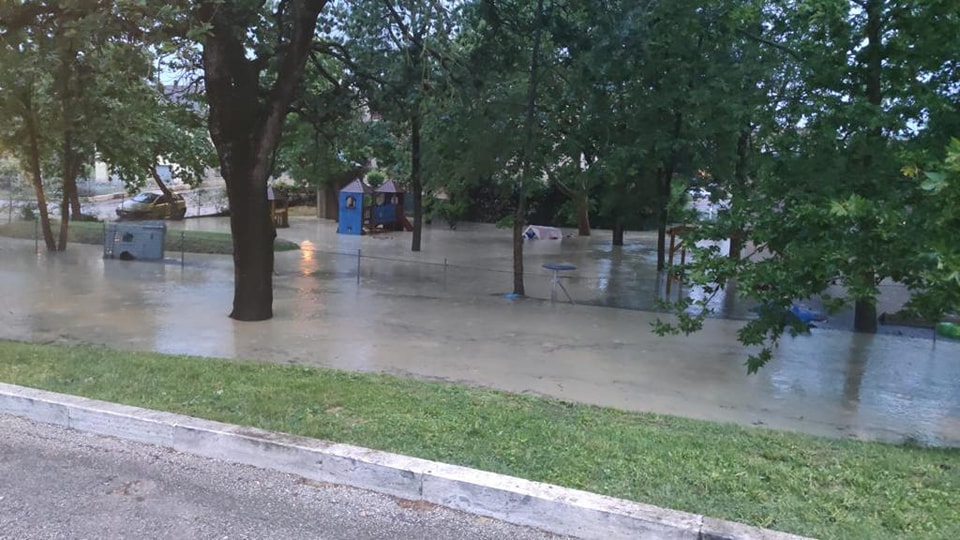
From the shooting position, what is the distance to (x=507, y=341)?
9.78 m

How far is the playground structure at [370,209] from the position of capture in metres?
27.1

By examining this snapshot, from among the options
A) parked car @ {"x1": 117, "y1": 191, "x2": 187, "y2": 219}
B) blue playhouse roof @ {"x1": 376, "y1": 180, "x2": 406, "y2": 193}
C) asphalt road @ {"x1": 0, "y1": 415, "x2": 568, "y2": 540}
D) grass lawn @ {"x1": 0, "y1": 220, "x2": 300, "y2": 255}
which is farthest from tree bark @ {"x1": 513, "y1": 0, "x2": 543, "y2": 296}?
parked car @ {"x1": 117, "y1": 191, "x2": 187, "y2": 219}

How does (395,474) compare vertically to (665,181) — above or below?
below

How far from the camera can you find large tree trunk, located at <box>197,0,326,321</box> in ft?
32.5

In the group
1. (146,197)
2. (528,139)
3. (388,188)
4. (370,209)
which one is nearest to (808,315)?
(528,139)

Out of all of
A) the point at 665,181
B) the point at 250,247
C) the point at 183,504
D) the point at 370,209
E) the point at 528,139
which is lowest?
the point at 183,504

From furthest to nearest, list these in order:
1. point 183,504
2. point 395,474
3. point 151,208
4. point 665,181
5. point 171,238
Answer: point 151,208
point 171,238
point 665,181
point 395,474
point 183,504

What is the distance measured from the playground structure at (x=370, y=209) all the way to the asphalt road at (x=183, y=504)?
73.7ft

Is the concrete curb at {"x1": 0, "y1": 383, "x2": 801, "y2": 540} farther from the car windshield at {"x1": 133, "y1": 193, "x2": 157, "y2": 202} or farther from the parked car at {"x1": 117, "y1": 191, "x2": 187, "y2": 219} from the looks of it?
the car windshield at {"x1": 133, "y1": 193, "x2": 157, "y2": 202}

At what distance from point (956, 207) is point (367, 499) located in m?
4.07

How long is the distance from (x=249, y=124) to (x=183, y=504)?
7.06m

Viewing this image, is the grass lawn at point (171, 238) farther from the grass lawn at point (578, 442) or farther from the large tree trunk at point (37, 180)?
the grass lawn at point (578, 442)

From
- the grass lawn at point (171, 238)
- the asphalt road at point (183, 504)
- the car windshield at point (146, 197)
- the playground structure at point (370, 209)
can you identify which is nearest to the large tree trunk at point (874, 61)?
the asphalt road at point (183, 504)

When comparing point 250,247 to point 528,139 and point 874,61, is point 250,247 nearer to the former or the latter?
point 528,139
